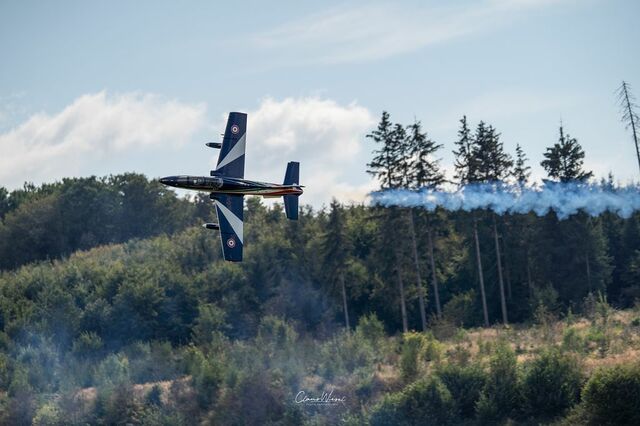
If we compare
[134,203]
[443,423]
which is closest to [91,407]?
[443,423]

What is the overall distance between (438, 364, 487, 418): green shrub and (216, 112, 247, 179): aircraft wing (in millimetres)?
19796

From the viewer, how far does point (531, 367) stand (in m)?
56.0

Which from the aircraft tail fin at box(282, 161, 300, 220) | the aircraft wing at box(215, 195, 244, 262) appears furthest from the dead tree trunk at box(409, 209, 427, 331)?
the aircraft wing at box(215, 195, 244, 262)

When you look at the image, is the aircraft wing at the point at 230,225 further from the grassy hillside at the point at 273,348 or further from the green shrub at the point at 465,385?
the green shrub at the point at 465,385

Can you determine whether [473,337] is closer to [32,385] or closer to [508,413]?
[508,413]

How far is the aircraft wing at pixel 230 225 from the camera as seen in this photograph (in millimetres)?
44000

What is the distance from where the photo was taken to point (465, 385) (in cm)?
5647

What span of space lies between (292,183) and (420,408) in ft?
54.5

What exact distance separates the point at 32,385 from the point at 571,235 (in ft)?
139

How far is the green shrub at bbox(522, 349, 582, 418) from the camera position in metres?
54.2

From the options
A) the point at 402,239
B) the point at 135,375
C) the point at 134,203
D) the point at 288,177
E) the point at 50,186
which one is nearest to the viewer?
the point at 288,177

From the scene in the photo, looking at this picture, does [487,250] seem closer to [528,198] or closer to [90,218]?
[528,198]

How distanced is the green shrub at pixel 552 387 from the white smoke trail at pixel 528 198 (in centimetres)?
915

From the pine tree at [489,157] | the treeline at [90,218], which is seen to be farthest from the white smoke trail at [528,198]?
the treeline at [90,218]
